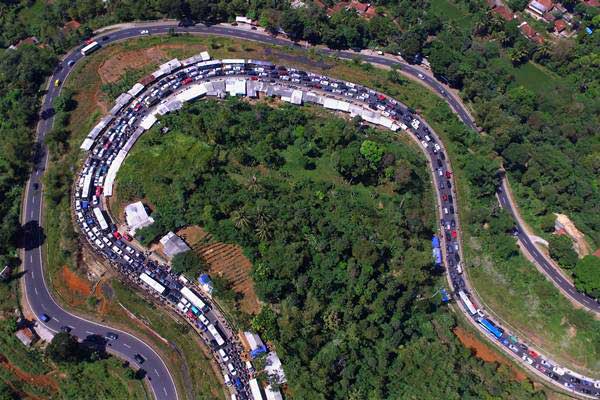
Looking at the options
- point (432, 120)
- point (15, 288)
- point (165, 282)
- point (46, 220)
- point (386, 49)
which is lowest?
point (15, 288)

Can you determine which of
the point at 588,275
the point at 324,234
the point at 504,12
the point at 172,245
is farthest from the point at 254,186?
the point at 504,12

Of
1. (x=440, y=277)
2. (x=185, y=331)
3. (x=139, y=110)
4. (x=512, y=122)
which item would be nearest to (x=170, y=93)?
(x=139, y=110)

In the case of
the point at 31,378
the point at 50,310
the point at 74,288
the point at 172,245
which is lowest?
the point at 31,378

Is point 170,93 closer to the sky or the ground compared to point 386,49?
closer to the ground

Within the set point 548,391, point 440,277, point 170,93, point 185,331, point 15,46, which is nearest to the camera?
point 185,331

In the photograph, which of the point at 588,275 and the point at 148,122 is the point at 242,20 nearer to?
the point at 148,122

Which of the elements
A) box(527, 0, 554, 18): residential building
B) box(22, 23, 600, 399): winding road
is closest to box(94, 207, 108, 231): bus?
box(22, 23, 600, 399): winding road

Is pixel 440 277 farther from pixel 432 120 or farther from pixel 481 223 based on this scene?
pixel 432 120
